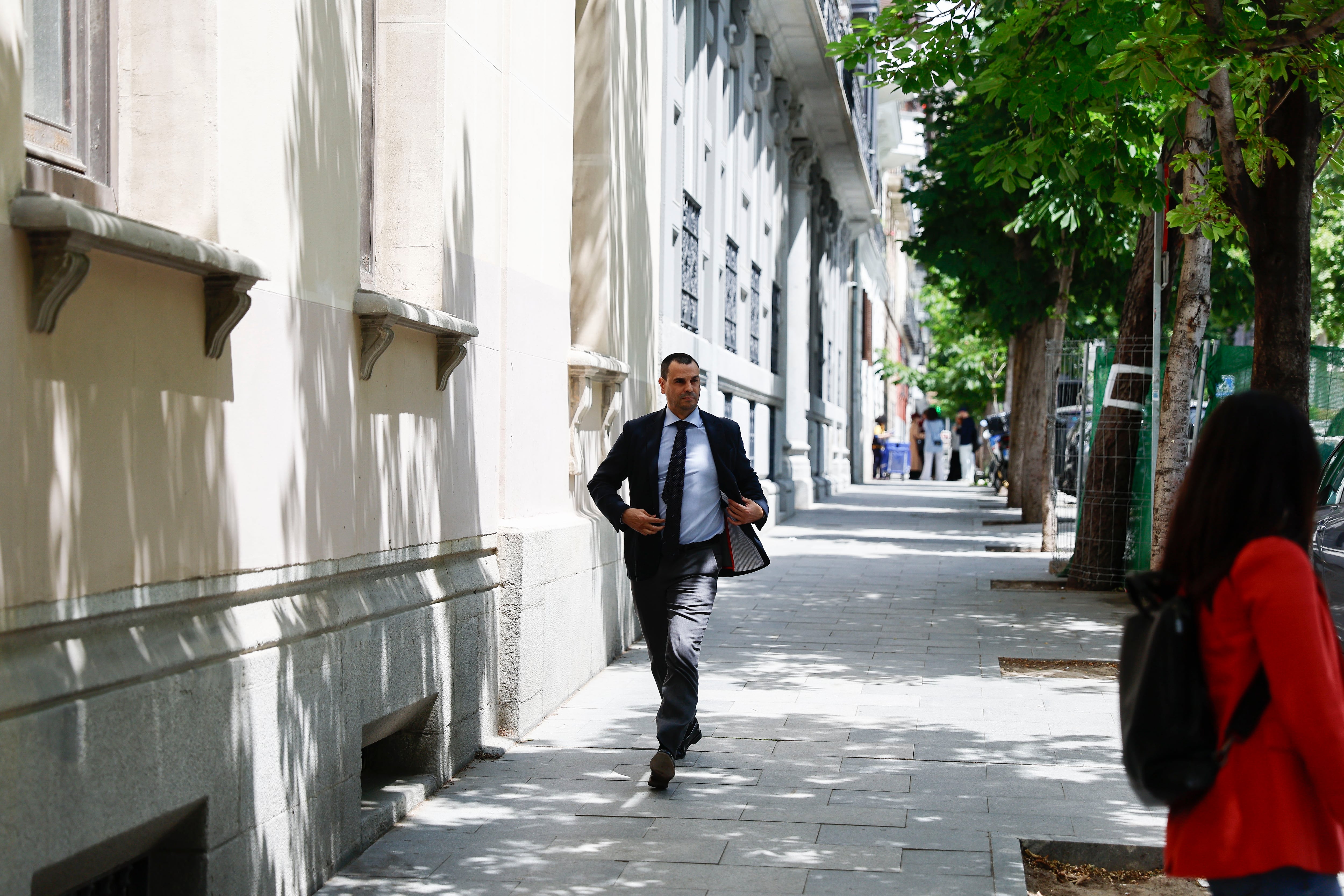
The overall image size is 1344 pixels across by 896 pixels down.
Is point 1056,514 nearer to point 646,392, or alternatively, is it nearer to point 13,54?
point 646,392

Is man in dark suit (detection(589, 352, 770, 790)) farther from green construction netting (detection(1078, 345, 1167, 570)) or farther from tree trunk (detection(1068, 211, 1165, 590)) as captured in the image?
tree trunk (detection(1068, 211, 1165, 590))

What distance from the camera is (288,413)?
5113 mm

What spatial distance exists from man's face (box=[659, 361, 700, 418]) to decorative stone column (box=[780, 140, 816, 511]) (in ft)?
68.0

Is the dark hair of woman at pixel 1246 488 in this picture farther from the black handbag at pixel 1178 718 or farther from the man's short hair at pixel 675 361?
the man's short hair at pixel 675 361

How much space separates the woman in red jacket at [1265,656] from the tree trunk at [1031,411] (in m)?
20.9

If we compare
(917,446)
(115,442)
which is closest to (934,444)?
(917,446)

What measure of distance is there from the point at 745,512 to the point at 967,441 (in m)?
43.4

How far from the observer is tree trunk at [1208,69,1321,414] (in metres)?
9.68

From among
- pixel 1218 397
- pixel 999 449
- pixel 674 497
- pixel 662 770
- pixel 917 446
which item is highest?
pixel 1218 397

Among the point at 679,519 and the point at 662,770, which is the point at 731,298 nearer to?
the point at 679,519

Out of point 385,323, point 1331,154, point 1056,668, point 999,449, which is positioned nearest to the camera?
point 385,323

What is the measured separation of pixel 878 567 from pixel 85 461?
13.9 meters

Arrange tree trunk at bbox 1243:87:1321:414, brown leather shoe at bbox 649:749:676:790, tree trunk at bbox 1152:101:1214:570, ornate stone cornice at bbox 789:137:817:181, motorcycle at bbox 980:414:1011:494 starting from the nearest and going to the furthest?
brown leather shoe at bbox 649:749:676:790 → tree trunk at bbox 1243:87:1321:414 → tree trunk at bbox 1152:101:1214:570 → ornate stone cornice at bbox 789:137:817:181 → motorcycle at bbox 980:414:1011:494

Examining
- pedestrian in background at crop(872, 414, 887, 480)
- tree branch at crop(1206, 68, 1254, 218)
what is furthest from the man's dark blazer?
pedestrian in background at crop(872, 414, 887, 480)
